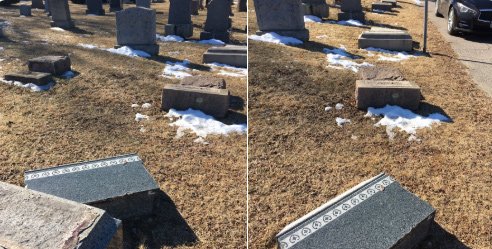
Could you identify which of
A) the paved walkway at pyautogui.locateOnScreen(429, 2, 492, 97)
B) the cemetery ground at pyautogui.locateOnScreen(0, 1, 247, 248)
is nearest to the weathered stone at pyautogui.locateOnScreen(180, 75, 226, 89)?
the cemetery ground at pyautogui.locateOnScreen(0, 1, 247, 248)

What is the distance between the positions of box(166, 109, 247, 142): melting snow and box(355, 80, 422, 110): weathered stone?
1611 millimetres

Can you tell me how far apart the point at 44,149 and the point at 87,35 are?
769 centimetres

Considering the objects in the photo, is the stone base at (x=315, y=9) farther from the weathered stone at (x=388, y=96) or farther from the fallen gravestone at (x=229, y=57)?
the weathered stone at (x=388, y=96)

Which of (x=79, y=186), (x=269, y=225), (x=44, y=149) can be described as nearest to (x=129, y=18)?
(x=44, y=149)

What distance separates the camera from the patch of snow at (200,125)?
5.68 meters

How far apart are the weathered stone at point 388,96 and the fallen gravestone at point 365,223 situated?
8.04ft

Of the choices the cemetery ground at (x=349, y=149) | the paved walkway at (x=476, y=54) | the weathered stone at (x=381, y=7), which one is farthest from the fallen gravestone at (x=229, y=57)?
the weathered stone at (x=381, y=7)

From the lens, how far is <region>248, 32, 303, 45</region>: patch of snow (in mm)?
9328

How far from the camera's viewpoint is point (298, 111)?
18.9 feet

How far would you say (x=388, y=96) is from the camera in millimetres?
5852

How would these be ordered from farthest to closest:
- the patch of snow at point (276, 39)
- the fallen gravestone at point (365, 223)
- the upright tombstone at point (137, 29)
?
the upright tombstone at point (137, 29)
the patch of snow at point (276, 39)
the fallen gravestone at point (365, 223)

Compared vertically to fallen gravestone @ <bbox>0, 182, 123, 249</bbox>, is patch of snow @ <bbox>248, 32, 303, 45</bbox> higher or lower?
higher

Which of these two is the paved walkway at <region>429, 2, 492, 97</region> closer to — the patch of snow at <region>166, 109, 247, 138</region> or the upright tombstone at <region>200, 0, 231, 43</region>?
the patch of snow at <region>166, 109, 247, 138</region>

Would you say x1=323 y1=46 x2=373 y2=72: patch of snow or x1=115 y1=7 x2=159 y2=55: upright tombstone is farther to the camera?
x1=115 y1=7 x2=159 y2=55: upright tombstone
